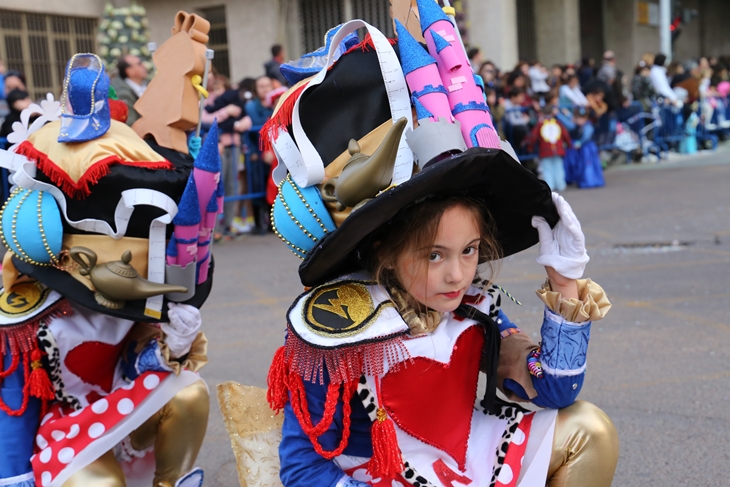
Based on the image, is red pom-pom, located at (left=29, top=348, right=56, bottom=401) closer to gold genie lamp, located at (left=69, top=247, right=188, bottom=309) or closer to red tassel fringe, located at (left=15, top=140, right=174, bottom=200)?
gold genie lamp, located at (left=69, top=247, right=188, bottom=309)

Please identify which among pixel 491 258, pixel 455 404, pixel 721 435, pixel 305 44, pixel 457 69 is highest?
pixel 305 44

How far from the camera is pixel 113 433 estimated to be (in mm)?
2557

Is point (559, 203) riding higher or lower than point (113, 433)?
higher

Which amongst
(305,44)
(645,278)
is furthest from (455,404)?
(305,44)

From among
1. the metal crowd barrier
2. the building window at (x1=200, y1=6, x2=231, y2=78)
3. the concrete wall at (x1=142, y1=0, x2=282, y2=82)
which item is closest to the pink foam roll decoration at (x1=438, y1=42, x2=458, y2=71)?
the metal crowd barrier

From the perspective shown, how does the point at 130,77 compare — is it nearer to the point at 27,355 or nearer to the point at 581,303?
the point at 27,355

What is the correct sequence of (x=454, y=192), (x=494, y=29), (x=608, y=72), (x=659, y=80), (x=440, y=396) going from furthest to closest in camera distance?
(x=494, y=29) → (x=659, y=80) → (x=608, y=72) → (x=440, y=396) → (x=454, y=192)

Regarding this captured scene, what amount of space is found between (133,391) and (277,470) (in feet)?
2.22

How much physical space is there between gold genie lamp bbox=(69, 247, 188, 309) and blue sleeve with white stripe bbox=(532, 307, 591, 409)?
1.10m

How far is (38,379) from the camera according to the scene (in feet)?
8.18

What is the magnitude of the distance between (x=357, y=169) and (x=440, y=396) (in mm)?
607

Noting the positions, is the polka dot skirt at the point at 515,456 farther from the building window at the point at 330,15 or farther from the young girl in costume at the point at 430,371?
the building window at the point at 330,15

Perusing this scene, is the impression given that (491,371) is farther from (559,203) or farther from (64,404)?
(64,404)

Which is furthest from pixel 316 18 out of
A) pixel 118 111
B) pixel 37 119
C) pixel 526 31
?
pixel 37 119
